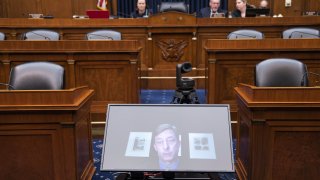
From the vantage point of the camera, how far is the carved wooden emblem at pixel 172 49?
19.6ft

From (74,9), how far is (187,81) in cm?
717

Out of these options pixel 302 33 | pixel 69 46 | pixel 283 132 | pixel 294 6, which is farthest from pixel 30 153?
pixel 294 6

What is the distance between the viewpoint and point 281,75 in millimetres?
2930

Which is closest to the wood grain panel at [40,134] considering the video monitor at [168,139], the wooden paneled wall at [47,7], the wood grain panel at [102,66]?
the video monitor at [168,139]

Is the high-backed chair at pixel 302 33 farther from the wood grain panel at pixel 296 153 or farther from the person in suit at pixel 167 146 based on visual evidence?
the person in suit at pixel 167 146

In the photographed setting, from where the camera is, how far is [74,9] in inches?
377

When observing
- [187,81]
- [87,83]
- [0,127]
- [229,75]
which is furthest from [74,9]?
[0,127]

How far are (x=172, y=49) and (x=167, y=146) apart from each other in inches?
162

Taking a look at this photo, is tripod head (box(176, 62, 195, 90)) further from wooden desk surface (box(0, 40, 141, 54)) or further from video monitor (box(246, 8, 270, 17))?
video monitor (box(246, 8, 270, 17))

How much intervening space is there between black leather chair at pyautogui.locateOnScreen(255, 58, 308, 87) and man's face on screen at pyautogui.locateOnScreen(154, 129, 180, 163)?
4.00 ft

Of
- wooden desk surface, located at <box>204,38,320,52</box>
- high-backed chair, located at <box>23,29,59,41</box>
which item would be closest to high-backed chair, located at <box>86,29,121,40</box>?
high-backed chair, located at <box>23,29,59,41</box>

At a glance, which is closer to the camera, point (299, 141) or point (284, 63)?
point (299, 141)

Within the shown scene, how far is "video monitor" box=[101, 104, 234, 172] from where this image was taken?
1.96 m

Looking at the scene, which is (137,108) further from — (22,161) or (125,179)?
(22,161)
